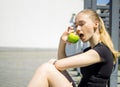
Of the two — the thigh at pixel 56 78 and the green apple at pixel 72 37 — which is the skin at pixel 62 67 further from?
the green apple at pixel 72 37

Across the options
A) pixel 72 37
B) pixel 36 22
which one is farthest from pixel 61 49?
pixel 36 22

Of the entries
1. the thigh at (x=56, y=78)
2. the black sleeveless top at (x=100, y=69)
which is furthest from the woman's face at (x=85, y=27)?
the thigh at (x=56, y=78)

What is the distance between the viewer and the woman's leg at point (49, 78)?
348 centimetres

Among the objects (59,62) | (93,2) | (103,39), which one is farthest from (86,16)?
(93,2)

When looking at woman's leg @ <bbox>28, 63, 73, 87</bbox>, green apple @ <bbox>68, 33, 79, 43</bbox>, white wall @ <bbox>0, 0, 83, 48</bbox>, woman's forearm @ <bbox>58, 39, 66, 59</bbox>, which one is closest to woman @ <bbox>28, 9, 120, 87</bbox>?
woman's leg @ <bbox>28, 63, 73, 87</bbox>

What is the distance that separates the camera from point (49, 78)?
3.50 m

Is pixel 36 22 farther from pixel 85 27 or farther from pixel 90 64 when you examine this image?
pixel 90 64

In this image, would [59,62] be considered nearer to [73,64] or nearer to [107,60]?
[73,64]

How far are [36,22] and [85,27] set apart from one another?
67.9 feet

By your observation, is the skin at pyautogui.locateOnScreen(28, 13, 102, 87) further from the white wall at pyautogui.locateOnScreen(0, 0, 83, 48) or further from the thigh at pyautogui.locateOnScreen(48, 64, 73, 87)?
the white wall at pyautogui.locateOnScreen(0, 0, 83, 48)

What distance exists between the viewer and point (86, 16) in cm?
350

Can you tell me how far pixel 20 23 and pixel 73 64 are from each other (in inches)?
825

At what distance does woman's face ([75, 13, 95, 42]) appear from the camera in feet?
11.4

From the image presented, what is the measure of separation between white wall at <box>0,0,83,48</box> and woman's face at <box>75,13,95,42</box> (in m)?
20.2
